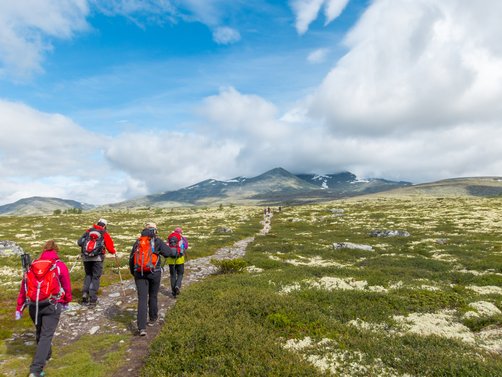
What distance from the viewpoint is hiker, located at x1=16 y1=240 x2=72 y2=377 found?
10.1m

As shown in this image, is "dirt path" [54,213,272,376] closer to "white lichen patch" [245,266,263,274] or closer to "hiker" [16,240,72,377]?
"hiker" [16,240,72,377]

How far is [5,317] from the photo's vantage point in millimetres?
15422

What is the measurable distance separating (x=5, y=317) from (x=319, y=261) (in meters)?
24.0

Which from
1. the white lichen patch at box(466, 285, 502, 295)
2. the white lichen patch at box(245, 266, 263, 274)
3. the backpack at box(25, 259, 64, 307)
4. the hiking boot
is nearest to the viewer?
the hiking boot

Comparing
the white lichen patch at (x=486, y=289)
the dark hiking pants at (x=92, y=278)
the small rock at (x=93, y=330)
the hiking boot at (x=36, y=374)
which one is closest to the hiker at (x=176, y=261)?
the dark hiking pants at (x=92, y=278)

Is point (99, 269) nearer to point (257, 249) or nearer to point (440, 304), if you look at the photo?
point (440, 304)

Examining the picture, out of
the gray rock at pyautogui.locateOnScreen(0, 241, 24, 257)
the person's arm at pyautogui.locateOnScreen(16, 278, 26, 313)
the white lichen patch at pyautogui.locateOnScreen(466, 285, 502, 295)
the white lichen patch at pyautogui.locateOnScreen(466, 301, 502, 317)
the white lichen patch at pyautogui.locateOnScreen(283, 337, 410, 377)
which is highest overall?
the person's arm at pyautogui.locateOnScreen(16, 278, 26, 313)

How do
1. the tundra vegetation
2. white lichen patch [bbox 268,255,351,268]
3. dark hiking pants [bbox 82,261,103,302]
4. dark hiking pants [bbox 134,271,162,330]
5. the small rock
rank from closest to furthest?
the tundra vegetation, dark hiking pants [bbox 134,271,162,330], the small rock, dark hiking pants [bbox 82,261,103,302], white lichen patch [bbox 268,255,351,268]

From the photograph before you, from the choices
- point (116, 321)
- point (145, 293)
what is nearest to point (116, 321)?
point (116, 321)

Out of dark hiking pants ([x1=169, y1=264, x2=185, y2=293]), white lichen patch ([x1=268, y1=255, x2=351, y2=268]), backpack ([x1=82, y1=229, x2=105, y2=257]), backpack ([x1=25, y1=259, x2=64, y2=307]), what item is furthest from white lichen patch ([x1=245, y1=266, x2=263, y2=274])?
backpack ([x1=25, y1=259, x2=64, y2=307])

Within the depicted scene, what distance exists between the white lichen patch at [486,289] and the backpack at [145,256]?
17854mm

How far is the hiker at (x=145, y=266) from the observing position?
1338 centimetres

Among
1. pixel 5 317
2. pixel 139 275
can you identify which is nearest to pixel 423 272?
pixel 139 275

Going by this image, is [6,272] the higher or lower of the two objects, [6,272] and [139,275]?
the lower
